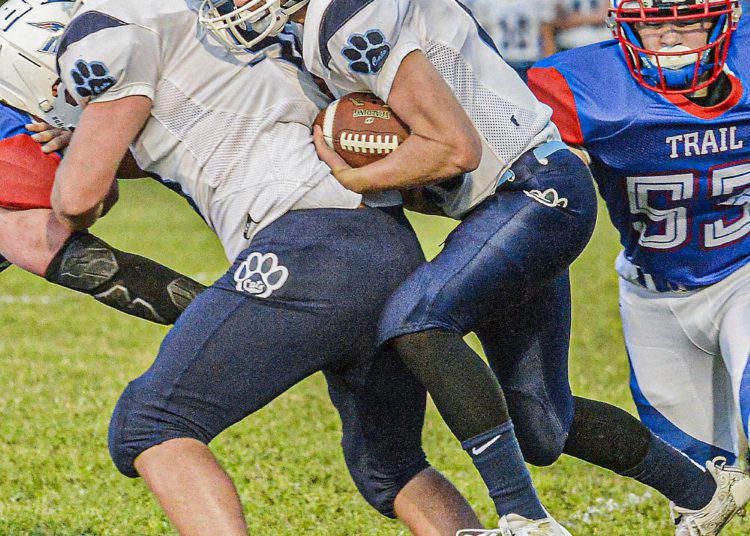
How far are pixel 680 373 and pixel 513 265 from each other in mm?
1309

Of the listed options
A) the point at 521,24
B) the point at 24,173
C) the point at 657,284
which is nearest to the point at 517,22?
the point at 521,24

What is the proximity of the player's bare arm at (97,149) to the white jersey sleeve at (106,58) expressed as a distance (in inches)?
1.0

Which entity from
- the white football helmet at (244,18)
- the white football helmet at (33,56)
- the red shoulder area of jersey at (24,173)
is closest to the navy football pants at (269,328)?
the white football helmet at (244,18)

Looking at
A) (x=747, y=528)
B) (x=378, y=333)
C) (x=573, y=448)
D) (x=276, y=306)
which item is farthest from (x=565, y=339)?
(x=747, y=528)

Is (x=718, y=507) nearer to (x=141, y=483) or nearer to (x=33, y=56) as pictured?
(x=141, y=483)

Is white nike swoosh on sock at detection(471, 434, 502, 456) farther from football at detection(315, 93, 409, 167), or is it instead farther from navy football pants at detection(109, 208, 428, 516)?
football at detection(315, 93, 409, 167)

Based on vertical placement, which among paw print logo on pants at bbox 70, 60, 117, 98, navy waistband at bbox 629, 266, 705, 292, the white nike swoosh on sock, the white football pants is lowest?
the white football pants

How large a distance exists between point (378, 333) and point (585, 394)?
295 centimetres

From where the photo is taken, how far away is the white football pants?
3.77 m

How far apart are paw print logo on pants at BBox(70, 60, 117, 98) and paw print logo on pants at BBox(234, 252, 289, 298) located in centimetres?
50

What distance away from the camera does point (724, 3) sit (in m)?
3.43

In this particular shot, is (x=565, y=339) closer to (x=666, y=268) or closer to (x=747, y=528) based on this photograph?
(x=666, y=268)

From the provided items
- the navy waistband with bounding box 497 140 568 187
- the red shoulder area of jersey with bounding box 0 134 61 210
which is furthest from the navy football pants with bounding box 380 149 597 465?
the red shoulder area of jersey with bounding box 0 134 61 210

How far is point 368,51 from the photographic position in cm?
258
